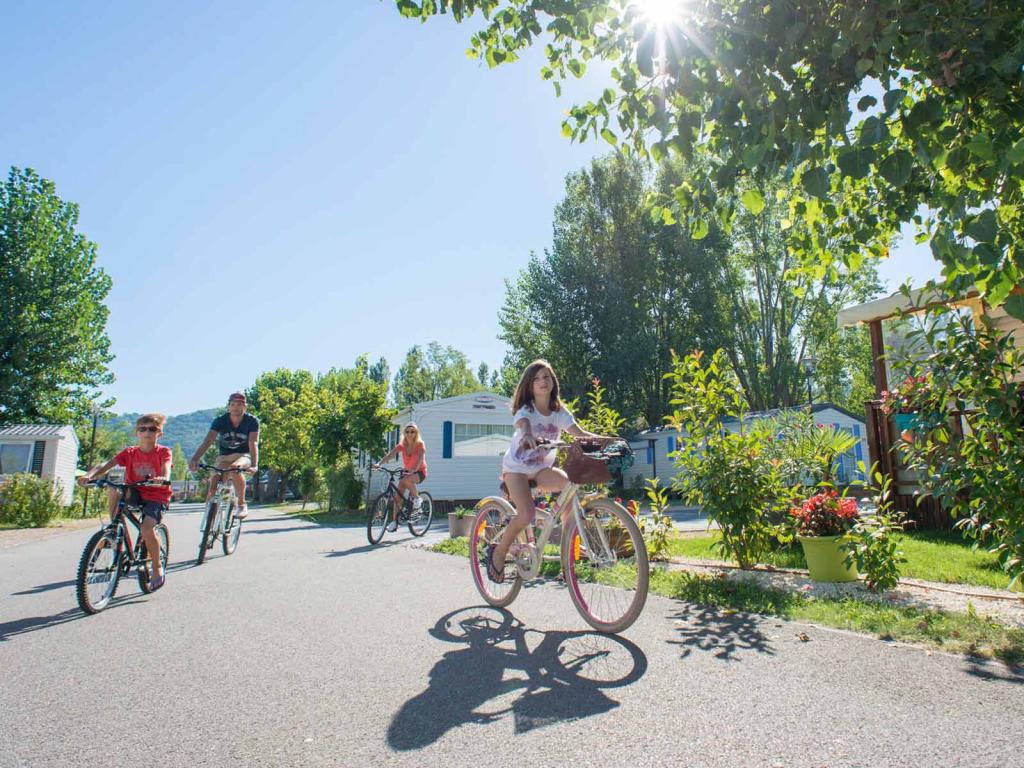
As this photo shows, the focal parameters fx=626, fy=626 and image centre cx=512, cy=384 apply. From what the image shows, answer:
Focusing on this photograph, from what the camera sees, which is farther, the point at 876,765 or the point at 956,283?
the point at 956,283

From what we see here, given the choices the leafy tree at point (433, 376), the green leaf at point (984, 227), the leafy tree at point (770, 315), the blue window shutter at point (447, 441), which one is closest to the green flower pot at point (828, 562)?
the green leaf at point (984, 227)

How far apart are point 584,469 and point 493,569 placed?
3.94 feet

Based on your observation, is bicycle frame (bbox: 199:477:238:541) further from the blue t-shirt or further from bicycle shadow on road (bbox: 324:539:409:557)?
bicycle shadow on road (bbox: 324:539:409:557)

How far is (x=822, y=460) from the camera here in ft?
19.8

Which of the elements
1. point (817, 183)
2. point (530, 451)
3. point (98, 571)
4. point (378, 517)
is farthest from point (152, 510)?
point (817, 183)

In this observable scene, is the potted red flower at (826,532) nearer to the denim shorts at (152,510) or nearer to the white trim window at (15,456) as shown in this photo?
the denim shorts at (152,510)

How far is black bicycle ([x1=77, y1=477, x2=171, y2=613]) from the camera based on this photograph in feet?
14.7

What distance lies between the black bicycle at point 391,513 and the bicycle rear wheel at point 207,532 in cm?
223

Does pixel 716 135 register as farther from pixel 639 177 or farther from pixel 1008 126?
pixel 639 177

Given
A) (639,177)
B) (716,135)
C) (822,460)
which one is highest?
(639,177)

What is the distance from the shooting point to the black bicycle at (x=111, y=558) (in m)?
4.49

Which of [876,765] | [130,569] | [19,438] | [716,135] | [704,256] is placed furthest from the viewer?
[704,256]

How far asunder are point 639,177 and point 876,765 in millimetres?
31766

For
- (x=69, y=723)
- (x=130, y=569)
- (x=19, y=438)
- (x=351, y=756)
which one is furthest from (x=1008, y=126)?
(x=19, y=438)
